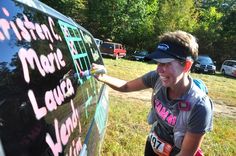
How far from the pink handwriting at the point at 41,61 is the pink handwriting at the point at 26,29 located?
0.07 metres

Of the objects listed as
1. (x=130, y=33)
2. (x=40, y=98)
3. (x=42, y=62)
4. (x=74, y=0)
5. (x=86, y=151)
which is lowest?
(x=130, y=33)

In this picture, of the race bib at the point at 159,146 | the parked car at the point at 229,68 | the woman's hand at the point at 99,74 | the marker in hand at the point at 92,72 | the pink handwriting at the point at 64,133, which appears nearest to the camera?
the pink handwriting at the point at 64,133

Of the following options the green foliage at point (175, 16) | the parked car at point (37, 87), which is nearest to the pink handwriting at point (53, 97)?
the parked car at point (37, 87)

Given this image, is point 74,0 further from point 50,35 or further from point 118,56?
point 50,35

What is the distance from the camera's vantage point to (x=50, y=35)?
221 cm

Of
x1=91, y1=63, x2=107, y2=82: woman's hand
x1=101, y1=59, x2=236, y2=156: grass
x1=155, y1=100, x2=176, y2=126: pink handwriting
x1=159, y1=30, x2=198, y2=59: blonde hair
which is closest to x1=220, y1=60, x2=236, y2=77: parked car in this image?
x1=101, y1=59, x2=236, y2=156: grass

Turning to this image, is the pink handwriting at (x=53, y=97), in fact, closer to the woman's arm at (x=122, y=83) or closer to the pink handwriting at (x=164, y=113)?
the pink handwriting at (x=164, y=113)

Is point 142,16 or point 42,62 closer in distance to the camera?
point 42,62

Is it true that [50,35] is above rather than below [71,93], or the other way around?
above

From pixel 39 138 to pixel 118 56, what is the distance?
34.7 metres

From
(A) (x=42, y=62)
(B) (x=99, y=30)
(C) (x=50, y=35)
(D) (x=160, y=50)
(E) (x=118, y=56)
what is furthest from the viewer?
(B) (x=99, y=30)

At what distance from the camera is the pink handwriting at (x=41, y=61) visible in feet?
5.57

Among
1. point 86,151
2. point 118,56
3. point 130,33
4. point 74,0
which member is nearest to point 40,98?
point 86,151

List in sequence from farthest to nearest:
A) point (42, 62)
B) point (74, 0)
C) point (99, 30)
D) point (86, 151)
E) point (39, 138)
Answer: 1. point (99, 30)
2. point (74, 0)
3. point (86, 151)
4. point (42, 62)
5. point (39, 138)
